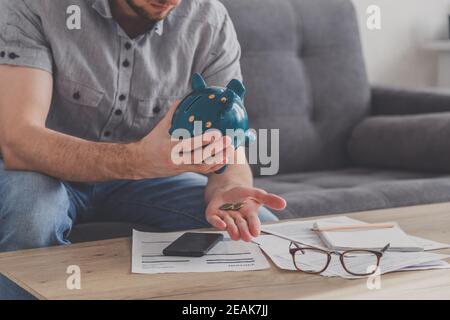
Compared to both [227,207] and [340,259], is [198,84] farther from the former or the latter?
[340,259]

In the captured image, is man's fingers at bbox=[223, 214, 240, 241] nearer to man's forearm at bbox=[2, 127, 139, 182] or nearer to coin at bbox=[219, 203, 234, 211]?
coin at bbox=[219, 203, 234, 211]

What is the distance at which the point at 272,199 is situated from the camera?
1377mm

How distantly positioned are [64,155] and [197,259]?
1.31ft

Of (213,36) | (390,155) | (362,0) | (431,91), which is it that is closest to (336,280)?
(213,36)

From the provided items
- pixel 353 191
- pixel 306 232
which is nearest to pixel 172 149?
pixel 306 232

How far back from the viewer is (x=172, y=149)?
50.9 inches

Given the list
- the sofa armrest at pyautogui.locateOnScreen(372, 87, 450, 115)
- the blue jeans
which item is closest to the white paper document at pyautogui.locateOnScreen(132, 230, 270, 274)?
the blue jeans

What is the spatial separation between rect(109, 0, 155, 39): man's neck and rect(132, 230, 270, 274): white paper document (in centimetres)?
55

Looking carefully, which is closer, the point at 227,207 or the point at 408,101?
the point at 227,207

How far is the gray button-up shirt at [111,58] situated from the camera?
5.42 ft

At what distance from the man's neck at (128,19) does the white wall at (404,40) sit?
1.46 meters

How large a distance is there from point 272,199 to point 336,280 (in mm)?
261

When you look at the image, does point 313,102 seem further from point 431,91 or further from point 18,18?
point 18,18

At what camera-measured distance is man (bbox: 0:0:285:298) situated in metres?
1.49
